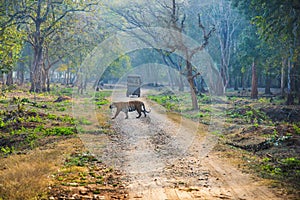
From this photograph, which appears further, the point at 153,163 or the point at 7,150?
the point at 7,150

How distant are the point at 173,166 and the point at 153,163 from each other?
1.63ft

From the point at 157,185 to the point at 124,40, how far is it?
88.4 ft

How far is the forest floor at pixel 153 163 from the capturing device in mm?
5719

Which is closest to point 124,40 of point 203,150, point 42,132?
point 42,132

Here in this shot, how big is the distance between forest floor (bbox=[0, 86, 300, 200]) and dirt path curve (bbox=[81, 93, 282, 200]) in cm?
2

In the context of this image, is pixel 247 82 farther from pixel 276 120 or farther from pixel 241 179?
pixel 241 179

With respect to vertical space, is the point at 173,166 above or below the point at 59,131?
below

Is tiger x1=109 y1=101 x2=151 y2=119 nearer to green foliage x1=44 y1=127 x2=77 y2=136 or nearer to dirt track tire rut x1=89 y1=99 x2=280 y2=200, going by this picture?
dirt track tire rut x1=89 y1=99 x2=280 y2=200

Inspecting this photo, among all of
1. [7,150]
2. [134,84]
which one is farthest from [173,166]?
[134,84]

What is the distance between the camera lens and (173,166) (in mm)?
7465

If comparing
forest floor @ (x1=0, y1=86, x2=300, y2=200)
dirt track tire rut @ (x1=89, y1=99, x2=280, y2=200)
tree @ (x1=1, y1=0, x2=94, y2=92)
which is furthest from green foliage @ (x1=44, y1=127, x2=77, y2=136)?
tree @ (x1=1, y1=0, x2=94, y2=92)

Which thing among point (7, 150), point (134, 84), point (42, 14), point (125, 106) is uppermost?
point (42, 14)

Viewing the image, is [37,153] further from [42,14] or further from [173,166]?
[42,14]

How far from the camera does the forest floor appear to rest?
5.72 m
